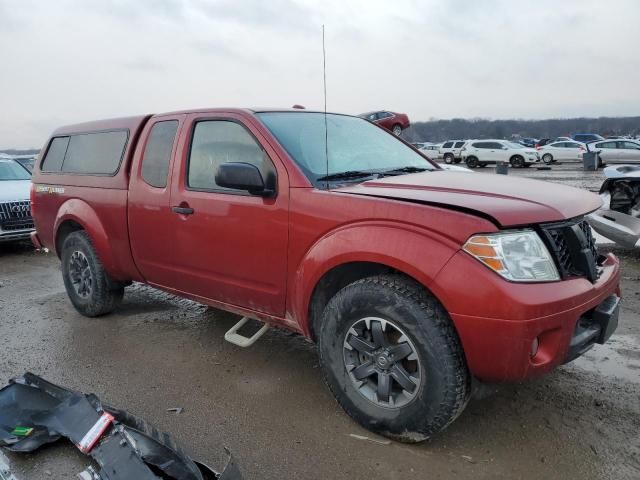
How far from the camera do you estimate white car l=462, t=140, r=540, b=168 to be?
3109 centimetres

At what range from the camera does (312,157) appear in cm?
326

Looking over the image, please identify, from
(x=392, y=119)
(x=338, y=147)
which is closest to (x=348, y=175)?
(x=338, y=147)

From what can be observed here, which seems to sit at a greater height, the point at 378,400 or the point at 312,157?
the point at 312,157

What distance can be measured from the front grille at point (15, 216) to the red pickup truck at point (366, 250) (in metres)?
4.84

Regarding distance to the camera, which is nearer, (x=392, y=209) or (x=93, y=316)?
(x=392, y=209)

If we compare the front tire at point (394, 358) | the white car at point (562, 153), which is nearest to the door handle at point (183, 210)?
the front tire at point (394, 358)

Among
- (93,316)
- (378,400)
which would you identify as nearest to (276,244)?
(378,400)

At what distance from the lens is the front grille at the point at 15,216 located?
8.12m

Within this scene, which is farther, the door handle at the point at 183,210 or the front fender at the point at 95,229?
the front fender at the point at 95,229

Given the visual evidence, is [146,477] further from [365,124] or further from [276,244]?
[365,124]

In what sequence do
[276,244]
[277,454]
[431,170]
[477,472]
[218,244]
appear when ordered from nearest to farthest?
[477,472] → [277,454] → [276,244] → [218,244] → [431,170]

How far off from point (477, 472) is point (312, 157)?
1982 mm

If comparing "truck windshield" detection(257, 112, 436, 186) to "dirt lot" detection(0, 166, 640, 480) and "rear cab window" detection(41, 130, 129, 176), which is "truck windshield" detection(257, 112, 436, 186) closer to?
"dirt lot" detection(0, 166, 640, 480)

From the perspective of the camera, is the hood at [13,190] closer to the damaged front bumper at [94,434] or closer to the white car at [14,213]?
the white car at [14,213]
